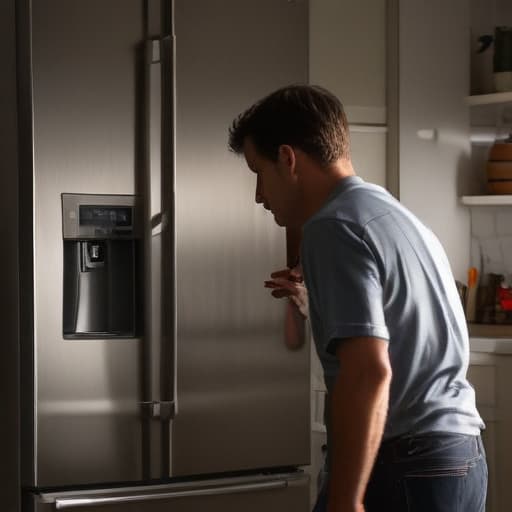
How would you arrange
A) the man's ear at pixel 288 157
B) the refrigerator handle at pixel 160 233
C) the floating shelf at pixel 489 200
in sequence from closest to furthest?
the man's ear at pixel 288 157 < the refrigerator handle at pixel 160 233 < the floating shelf at pixel 489 200

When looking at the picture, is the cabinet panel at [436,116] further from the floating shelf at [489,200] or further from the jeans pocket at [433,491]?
the jeans pocket at [433,491]

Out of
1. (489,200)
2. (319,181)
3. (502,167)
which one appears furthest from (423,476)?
(502,167)

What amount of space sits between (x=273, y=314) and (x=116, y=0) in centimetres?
90

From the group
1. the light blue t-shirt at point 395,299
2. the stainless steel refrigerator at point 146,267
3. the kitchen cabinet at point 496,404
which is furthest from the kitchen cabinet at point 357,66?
the light blue t-shirt at point 395,299

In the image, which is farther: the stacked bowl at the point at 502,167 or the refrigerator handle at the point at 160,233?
the stacked bowl at the point at 502,167

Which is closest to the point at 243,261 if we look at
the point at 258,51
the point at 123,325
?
the point at 123,325

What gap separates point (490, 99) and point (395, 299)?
234 cm

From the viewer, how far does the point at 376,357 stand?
54.4 inches

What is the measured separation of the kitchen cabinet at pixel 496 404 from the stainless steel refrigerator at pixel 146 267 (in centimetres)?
75

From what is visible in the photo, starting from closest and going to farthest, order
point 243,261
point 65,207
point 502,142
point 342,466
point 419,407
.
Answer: point 342,466 → point 419,407 → point 65,207 → point 243,261 → point 502,142

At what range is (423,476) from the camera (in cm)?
147

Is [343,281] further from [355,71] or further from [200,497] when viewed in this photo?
[355,71]

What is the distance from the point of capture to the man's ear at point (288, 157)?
1.57 meters

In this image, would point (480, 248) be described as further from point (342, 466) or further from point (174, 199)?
point (342, 466)
